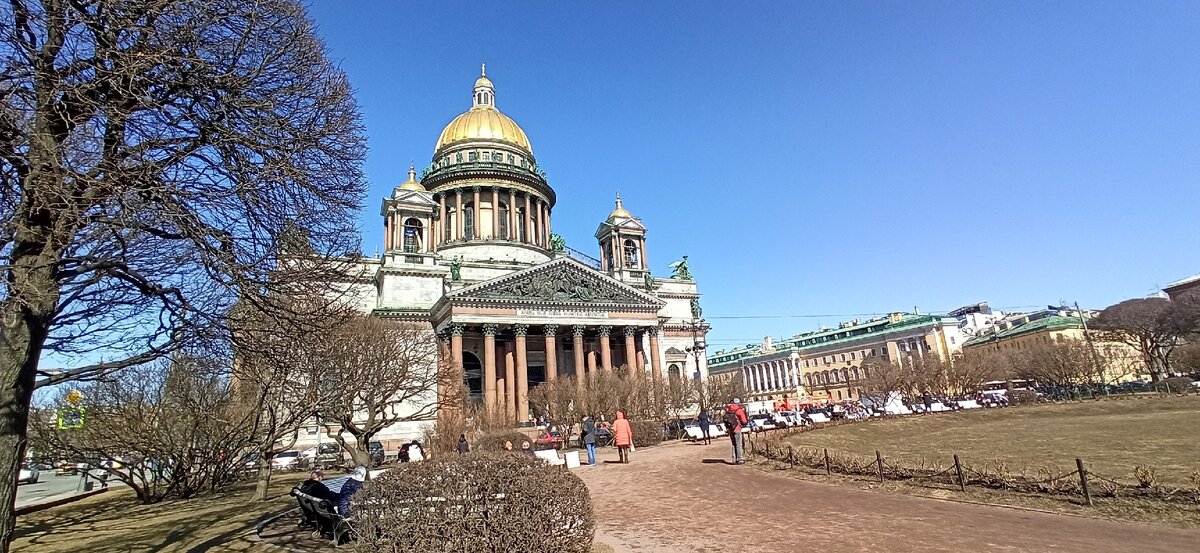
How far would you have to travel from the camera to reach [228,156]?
766cm

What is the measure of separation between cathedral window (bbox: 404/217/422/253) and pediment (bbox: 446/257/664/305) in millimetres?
11132

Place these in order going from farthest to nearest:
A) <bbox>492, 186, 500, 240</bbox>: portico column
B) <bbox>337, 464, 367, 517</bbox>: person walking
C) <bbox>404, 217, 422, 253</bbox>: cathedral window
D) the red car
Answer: <bbox>492, 186, 500, 240</bbox>: portico column
<bbox>404, 217, 422, 253</bbox>: cathedral window
the red car
<bbox>337, 464, 367, 517</bbox>: person walking

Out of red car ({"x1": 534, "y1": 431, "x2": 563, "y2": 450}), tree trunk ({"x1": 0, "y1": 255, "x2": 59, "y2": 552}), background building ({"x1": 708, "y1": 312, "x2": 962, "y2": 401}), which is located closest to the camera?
tree trunk ({"x1": 0, "y1": 255, "x2": 59, "y2": 552})

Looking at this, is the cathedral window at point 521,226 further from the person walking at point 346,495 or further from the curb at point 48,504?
the person walking at point 346,495

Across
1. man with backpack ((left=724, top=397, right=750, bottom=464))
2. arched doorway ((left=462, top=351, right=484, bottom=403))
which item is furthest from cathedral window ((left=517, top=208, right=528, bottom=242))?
man with backpack ((left=724, top=397, right=750, bottom=464))

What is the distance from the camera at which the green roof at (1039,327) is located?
71000 millimetres

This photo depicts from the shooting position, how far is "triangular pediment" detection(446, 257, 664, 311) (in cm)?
4306

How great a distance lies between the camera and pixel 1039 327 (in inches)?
2881

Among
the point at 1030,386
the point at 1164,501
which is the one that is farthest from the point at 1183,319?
the point at 1164,501

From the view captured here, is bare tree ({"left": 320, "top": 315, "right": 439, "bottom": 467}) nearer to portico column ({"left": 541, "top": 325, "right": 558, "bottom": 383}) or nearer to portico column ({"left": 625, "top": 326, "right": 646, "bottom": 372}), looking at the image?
portico column ({"left": 541, "top": 325, "right": 558, "bottom": 383})

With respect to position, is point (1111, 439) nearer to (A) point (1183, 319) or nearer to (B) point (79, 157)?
(B) point (79, 157)

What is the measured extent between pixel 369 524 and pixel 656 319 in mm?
41418

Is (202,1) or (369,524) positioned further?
(202,1)

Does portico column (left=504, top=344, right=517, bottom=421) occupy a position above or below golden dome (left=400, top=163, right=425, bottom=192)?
below
